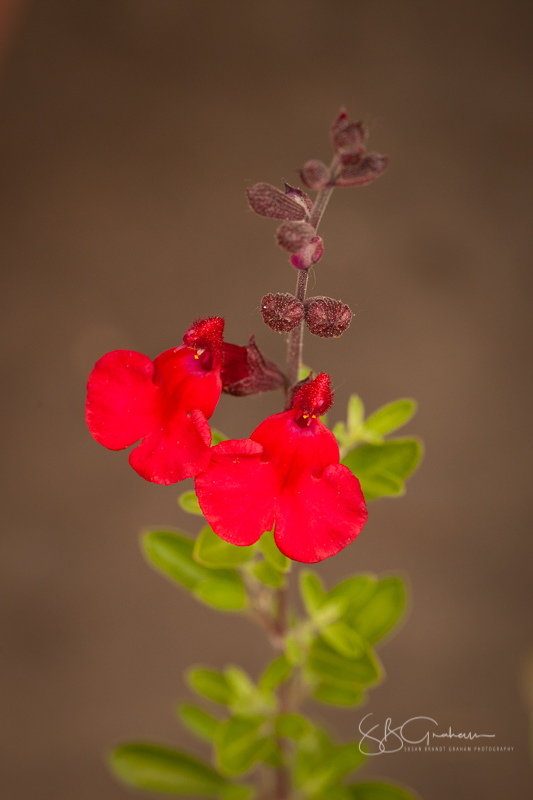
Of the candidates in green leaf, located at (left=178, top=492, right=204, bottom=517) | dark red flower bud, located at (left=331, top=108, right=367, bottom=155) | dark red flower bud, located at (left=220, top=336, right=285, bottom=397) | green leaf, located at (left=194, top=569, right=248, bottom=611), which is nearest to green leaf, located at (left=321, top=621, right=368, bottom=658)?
green leaf, located at (left=194, top=569, right=248, bottom=611)

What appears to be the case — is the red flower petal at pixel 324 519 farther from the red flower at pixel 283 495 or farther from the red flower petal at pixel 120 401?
the red flower petal at pixel 120 401

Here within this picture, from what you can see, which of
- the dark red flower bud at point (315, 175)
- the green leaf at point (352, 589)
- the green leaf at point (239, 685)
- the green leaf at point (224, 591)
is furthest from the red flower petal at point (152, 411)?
the green leaf at point (239, 685)

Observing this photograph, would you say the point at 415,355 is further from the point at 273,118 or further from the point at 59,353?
the point at 59,353

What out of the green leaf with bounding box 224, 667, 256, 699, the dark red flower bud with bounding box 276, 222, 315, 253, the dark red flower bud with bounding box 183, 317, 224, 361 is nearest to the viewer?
the dark red flower bud with bounding box 276, 222, 315, 253

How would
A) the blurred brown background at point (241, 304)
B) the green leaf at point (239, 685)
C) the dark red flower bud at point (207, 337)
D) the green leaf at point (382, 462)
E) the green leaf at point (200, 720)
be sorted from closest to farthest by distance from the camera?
the dark red flower bud at point (207, 337)
the green leaf at point (382, 462)
the green leaf at point (239, 685)
the green leaf at point (200, 720)
the blurred brown background at point (241, 304)

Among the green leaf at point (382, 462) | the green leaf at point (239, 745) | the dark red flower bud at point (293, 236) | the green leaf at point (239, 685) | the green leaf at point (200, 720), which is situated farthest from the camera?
the green leaf at point (200, 720)

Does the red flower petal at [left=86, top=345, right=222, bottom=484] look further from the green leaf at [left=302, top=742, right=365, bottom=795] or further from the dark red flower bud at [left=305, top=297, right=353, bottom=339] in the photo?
the green leaf at [left=302, top=742, right=365, bottom=795]

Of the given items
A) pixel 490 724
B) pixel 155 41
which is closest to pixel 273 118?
pixel 155 41
